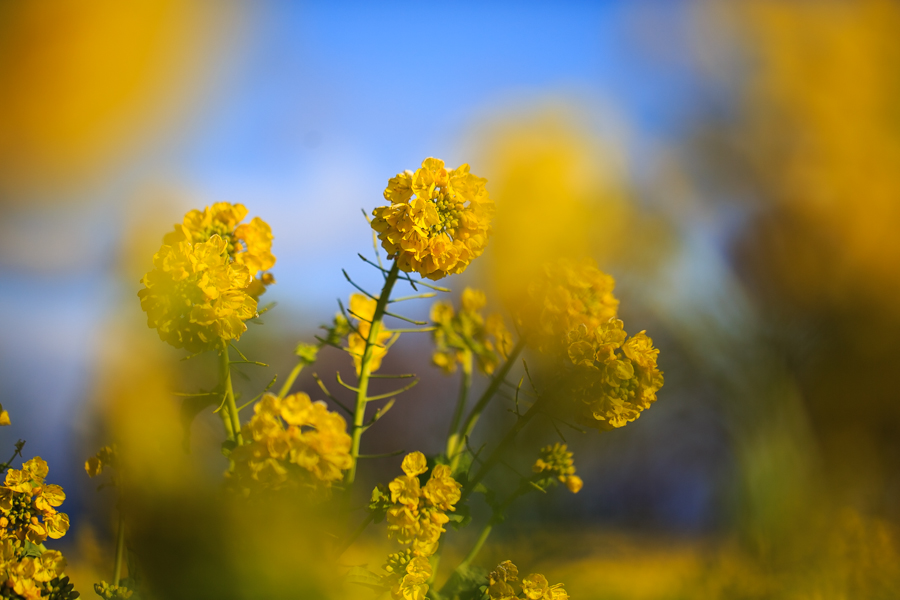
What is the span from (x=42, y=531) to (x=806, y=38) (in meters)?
5.09

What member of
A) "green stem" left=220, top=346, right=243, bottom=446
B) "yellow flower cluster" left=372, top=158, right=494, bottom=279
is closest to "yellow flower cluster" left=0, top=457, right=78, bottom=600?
"green stem" left=220, top=346, right=243, bottom=446

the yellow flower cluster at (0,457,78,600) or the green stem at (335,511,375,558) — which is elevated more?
the green stem at (335,511,375,558)

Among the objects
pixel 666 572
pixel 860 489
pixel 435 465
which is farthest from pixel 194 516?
pixel 860 489

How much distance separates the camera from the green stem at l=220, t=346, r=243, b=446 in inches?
18.4

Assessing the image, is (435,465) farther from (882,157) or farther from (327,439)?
(882,157)

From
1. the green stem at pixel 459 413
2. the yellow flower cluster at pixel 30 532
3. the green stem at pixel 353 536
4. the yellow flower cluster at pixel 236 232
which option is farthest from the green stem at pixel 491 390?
the yellow flower cluster at pixel 30 532

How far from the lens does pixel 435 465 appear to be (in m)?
0.49

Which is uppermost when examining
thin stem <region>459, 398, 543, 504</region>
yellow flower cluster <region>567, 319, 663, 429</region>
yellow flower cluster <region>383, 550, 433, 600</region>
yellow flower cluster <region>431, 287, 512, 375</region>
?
yellow flower cluster <region>431, 287, 512, 375</region>

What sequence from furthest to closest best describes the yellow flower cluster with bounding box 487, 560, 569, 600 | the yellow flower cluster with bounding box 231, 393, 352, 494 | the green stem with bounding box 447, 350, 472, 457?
the green stem with bounding box 447, 350, 472, 457 → the yellow flower cluster with bounding box 487, 560, 569, 600 → the yellow flower cluster with bounding box 231, 393, 352, 494

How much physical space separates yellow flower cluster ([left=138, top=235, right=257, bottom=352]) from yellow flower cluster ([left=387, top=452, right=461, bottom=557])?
0.18 meters

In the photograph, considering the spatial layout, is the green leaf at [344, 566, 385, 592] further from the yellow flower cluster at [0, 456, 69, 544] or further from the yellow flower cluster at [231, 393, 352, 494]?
the yellow flower cluster at [0, 456, 69, 544]

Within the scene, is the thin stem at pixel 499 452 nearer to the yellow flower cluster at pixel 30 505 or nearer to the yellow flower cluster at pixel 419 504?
the yellow flower cluster at pixel 419 504

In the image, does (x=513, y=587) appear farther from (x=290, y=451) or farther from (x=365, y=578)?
(x=290, y=451)

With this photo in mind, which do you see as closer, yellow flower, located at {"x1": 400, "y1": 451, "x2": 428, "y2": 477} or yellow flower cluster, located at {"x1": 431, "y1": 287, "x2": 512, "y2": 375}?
yellow flower, located at {"x1": 400, "y1": 451, "x2": 428, "y2": 477}
